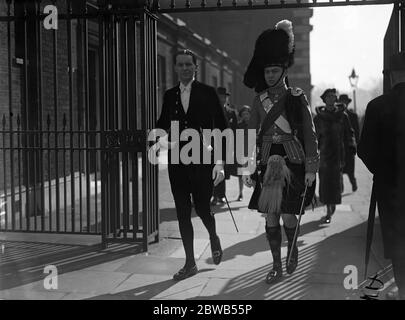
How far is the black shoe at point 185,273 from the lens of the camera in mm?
5055

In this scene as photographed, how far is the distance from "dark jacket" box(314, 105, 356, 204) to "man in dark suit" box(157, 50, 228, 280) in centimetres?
318

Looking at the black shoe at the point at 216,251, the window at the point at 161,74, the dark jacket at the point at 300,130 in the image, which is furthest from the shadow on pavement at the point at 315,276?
the window at the point at 161,74

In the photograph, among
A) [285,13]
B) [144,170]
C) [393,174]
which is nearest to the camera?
[393,174]

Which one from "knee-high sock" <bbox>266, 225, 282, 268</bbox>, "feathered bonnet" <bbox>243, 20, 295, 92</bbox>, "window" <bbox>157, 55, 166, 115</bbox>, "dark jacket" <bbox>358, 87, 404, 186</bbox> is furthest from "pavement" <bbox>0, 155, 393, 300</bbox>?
"window" <bbox>157, 55, 166, 115</bbox>

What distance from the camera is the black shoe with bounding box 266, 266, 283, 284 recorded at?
495cm

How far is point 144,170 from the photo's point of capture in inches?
243

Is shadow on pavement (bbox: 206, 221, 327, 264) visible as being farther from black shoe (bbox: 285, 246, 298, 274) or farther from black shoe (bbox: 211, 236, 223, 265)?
black shoe (bbox: 285, 246, 298, 274)

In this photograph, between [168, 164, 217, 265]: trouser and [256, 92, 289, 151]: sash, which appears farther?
[168, 164, 217, 265]: trouser

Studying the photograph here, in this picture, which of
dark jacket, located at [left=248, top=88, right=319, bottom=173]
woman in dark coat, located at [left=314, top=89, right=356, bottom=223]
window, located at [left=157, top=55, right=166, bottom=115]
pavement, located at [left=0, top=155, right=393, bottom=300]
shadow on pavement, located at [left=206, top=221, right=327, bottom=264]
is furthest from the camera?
window, located at [left=157, top=55, right=166, bottom=115]

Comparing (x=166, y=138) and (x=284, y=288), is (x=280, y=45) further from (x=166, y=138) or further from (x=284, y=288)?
(x=284, y=288)

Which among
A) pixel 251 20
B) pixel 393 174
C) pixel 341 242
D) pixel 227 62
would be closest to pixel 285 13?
pixel 251 20

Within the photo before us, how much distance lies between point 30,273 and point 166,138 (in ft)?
6.20

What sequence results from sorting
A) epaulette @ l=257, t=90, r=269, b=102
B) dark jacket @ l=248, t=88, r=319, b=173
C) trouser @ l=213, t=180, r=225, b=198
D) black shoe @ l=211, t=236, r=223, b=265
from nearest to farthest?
dark jacket @ l=248, t=88, r=319, b=173, epaulette @ l=257, t=90, r=269, b=102, black shoe @ l=211, t=236, r=223, b=265, trouser @ l=213, t=180, r=225, b=198

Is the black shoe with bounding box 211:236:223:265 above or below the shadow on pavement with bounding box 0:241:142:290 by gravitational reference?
above
